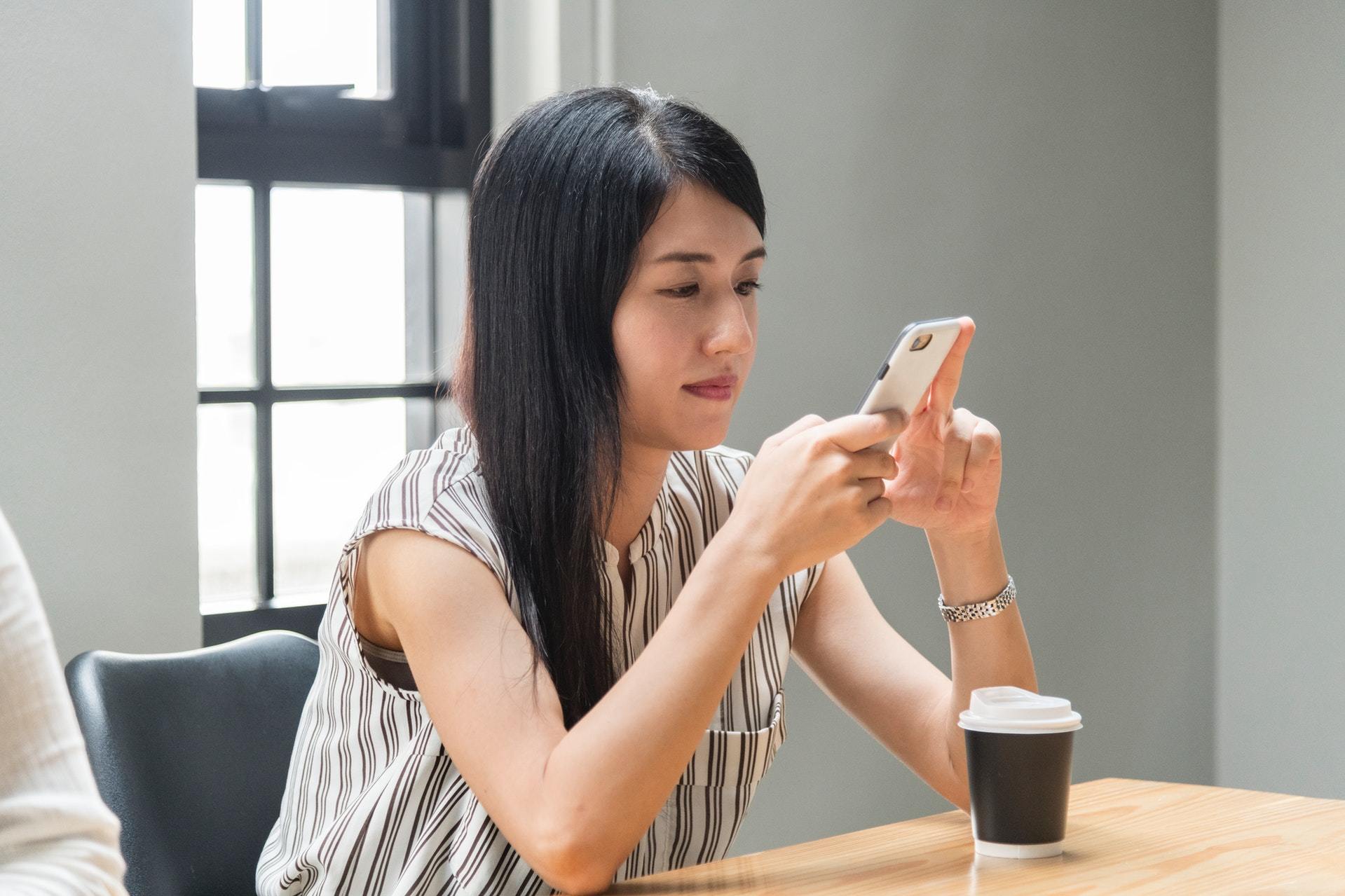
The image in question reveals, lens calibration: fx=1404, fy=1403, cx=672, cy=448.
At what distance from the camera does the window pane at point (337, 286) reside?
217 centimetres

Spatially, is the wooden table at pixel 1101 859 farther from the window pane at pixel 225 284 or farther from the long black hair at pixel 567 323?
the window pane at pixel 225 284

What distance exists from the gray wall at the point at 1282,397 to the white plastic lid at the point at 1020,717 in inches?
82.9

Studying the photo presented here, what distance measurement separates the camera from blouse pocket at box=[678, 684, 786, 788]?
4.49 ft

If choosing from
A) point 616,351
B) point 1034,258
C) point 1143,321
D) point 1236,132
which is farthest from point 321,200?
point 1236,132

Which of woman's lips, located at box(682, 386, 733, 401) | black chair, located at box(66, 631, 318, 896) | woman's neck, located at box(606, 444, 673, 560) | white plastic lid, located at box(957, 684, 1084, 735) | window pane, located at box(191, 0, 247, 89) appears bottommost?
black chair, located at box(66, 631, 318, 896)

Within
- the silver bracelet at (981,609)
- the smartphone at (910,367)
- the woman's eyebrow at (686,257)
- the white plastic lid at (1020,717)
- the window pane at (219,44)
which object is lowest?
the white plastic lid at (1020,717)

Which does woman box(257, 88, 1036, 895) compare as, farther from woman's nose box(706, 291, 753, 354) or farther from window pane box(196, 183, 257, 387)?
window pane box(196, 183, 257, 387)

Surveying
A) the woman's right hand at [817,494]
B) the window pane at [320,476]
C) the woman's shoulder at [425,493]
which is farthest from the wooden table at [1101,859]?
the window pane at [320,476]

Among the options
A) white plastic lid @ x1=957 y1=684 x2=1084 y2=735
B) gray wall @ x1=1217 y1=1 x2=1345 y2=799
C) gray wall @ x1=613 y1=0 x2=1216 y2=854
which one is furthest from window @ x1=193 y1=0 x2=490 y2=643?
gray wall @ x1=1217 y1=1 x2=1345 y2=799

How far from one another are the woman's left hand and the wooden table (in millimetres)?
274

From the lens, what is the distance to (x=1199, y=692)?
125 inches

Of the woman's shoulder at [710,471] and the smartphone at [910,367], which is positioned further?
the woman's shoulder at [710,471]

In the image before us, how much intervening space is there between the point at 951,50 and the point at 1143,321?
2.49ft

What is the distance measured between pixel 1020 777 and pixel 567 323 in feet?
1.86
